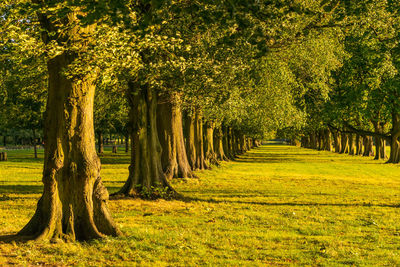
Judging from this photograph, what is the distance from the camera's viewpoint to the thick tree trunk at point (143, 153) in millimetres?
17641

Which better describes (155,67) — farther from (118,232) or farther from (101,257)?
(101,257)

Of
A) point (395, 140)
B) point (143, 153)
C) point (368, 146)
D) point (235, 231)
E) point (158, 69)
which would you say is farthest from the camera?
point (368, 146)

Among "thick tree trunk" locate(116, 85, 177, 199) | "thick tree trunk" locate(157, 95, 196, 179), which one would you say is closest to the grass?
"thick tree trunk" locate(116, 85, 177, 199)

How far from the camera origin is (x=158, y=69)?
52.5 ft

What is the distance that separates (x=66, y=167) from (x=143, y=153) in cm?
794

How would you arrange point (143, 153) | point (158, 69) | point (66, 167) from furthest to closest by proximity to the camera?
1. point (143, 153)
2. point (158, 69)
3. point (66, 167)

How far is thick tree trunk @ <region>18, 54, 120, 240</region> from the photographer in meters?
10.0

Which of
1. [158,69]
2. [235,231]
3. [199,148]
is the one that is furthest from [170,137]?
[235,231]

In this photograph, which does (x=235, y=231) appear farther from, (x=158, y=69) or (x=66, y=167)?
(x=158, y=69)

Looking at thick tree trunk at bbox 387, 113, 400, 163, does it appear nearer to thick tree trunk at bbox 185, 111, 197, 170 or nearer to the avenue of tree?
the avenue of tree

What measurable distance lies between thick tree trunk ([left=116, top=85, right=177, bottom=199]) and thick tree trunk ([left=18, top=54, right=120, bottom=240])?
22.5ft

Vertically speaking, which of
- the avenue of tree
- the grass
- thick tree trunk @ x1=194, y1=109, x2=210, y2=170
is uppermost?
the avenue of tree

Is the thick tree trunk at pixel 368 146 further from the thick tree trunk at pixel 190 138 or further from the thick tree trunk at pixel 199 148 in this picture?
the thick tree trunk at pixel 190 138

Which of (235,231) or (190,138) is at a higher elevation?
(190,138)
